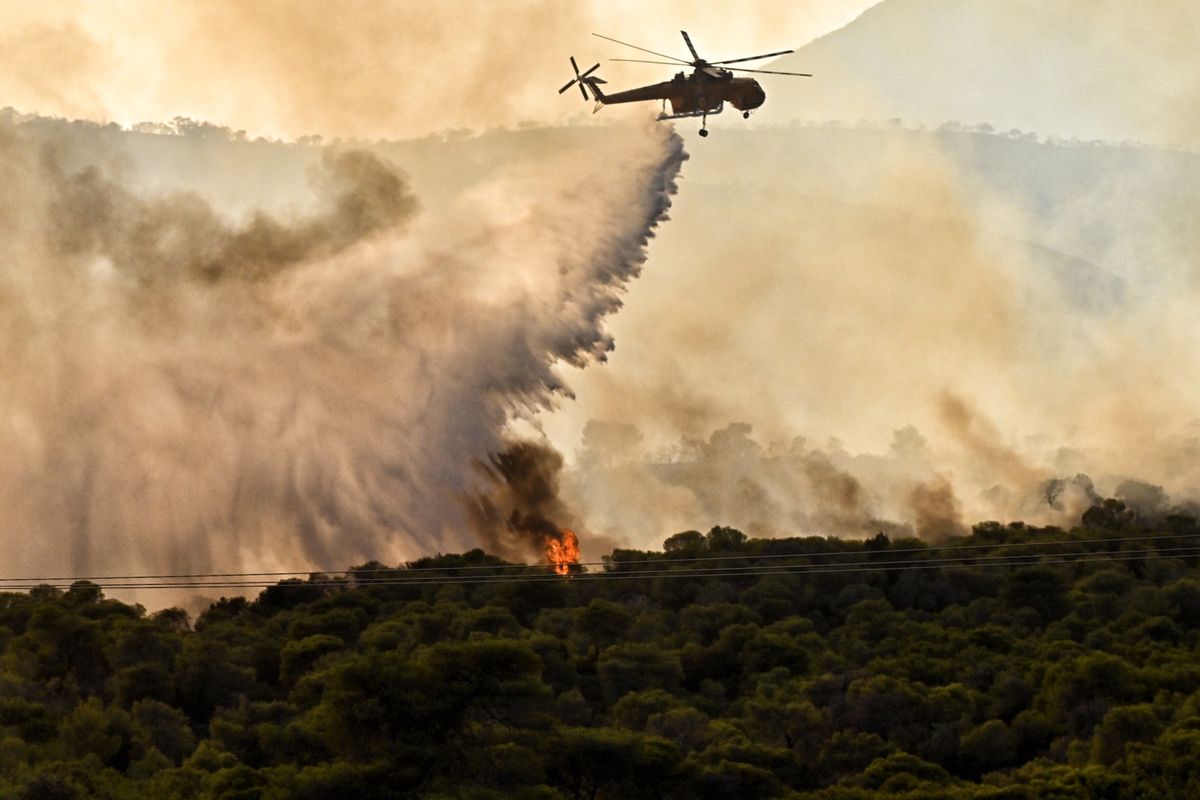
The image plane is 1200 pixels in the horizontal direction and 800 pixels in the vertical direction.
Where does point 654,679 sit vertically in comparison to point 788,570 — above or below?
below

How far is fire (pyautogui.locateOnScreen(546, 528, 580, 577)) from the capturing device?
145238 mm

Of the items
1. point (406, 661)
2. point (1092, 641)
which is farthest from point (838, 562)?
point (406, 661)

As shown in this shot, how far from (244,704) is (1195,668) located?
162ft

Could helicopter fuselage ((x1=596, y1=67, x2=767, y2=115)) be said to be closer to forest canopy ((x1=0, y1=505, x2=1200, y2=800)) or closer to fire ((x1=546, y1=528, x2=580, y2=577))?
forest canopy ((x1=0, y1=505, x2=1200, y2=800))

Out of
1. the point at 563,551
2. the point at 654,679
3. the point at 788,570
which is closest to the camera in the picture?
the point at 654,679

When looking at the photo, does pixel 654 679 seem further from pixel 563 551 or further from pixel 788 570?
pixel 563 551

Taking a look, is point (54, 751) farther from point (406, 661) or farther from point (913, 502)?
point (913, 502)

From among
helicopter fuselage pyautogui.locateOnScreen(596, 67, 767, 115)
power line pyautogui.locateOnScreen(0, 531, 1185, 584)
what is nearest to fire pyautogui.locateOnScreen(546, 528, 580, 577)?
power line pyautogui.locateOnScreen(0, 531, 1185, 584)

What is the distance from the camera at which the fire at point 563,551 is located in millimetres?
145238

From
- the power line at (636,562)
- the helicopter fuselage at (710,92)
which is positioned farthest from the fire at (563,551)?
the helicopter fuselage at (710,92)

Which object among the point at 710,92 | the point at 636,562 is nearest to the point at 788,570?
the point at 636,562

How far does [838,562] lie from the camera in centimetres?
14738

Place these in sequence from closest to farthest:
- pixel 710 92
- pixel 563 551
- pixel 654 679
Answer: pixel 710 92 < pixel 654 679 < pixel 563 551

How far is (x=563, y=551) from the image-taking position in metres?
149
